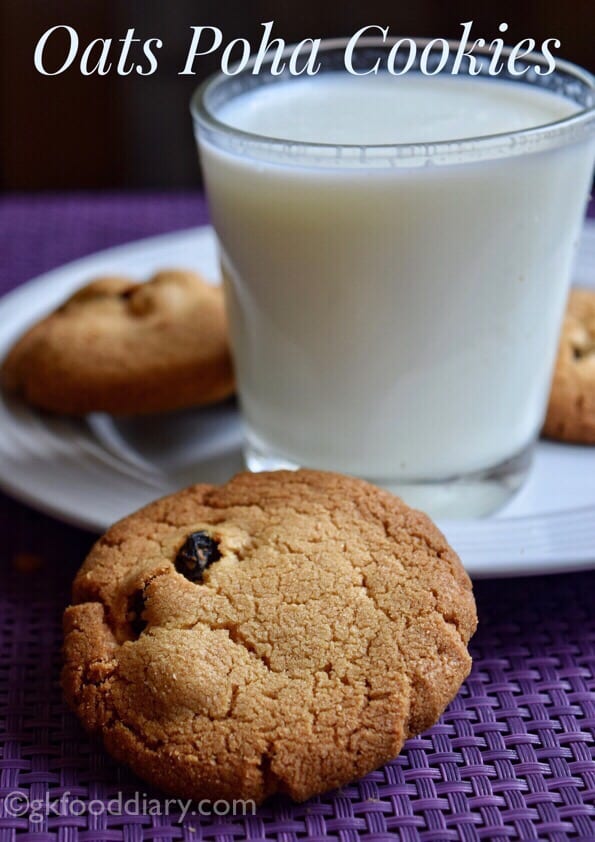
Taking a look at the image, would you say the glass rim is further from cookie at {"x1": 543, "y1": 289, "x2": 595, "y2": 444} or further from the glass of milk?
cookie at {"x1": 543, "y1": 289, "x2": 595, "y2": 444}

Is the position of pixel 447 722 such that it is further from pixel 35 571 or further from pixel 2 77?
pixel 2 77

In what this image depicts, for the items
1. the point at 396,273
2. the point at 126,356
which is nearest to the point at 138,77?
the point at 126,356

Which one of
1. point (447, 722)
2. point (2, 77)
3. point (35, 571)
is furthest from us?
point (2, 77)

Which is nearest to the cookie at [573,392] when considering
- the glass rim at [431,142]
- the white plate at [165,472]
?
the white plate at [165,472]

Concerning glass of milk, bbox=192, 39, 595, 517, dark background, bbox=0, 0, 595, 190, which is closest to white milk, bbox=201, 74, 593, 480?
glass of milk, bbox=192, 39, 595, 517

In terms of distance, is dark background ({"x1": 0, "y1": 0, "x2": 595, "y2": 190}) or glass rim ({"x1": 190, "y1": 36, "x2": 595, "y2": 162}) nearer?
glass rim ({"x1": 190, "y1": 36, "x2": 595, "y2": 162})

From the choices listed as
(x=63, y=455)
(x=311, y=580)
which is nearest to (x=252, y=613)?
(x=311, y=580)
